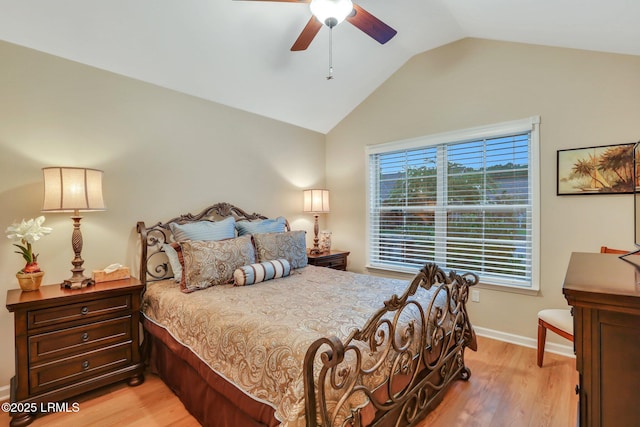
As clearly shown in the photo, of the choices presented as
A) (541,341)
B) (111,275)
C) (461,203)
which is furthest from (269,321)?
(461,203)

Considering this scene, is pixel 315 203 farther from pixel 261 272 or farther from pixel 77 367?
pixel 77 367

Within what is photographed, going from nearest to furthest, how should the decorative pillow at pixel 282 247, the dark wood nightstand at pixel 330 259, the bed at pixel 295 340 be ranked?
the bed at pixel 295 340 < the decorative pillow at pixel 282 247 < the dark wood nightstand at pixel 330 259

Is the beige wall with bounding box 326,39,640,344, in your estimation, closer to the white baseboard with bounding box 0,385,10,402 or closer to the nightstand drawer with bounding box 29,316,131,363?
the nightstand drawer with bounding box 29,316,131,363

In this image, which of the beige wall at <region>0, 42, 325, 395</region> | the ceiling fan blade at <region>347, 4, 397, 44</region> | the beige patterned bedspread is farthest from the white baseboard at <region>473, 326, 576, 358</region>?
the ceiling fan blade at <region>347, 4, 397, 44</region>

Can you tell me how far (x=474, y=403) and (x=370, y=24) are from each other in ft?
8.97

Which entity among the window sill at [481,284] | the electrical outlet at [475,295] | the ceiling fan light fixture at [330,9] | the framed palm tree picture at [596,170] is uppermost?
the ceiling fan light fixture at [330,9]

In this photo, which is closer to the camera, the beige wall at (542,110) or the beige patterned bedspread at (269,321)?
the beige patterned bedspread at (269,321)

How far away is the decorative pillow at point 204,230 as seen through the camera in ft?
8.92

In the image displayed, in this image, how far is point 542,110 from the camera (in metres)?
2.79

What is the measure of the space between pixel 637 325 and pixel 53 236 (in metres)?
3.20

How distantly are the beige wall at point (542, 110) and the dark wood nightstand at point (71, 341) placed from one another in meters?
3.23

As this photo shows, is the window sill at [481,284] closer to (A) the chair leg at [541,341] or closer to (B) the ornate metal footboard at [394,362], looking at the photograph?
(A) the chair leg at [541,341]

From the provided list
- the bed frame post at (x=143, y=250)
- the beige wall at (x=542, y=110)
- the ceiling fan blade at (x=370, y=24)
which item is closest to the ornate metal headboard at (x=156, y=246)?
the bed frame post at (x=143, y=250)

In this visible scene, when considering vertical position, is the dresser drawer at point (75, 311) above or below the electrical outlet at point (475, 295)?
above
